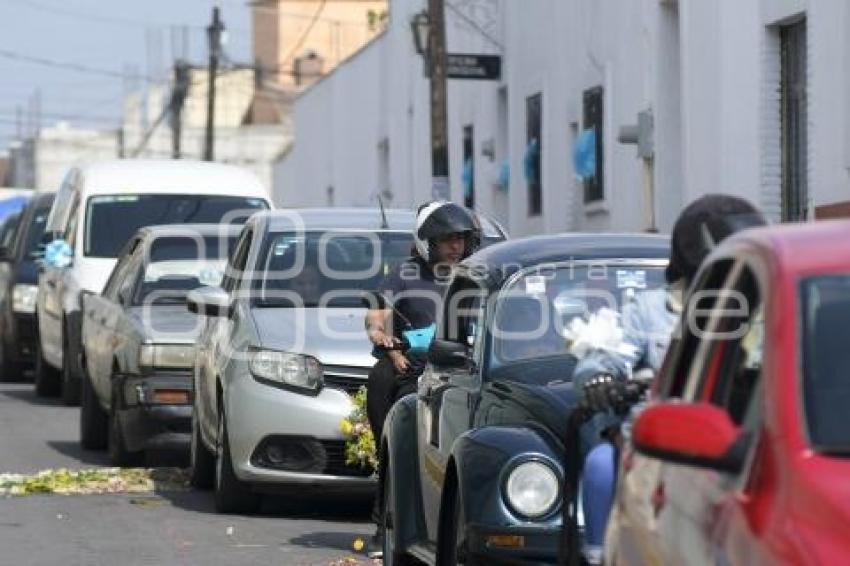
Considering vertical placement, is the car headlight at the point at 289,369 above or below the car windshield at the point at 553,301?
below

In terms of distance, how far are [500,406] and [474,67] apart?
23114 mm

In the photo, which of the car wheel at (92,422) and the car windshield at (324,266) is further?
the car wheel at (92,422)

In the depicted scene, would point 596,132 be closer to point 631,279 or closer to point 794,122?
point 794,122

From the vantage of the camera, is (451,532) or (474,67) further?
(474,67)

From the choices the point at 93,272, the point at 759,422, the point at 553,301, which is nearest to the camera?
the point at 759,422

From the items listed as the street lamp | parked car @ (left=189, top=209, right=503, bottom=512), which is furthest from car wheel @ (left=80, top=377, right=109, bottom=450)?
the street lamp

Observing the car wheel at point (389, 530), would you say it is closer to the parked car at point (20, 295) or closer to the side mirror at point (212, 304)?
the side mirror at point (212, 304)

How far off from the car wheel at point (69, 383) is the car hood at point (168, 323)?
4789 mm

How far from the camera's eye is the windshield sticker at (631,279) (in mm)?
9641

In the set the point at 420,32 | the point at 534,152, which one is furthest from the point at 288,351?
the point at 420,32

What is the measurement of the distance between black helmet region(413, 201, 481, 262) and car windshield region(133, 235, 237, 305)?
18.5ft

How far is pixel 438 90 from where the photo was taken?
3014 centimetres

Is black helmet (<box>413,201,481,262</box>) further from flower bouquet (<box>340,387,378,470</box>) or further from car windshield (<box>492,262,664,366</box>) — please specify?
car windshield (<box>492,262,664,366</box>)

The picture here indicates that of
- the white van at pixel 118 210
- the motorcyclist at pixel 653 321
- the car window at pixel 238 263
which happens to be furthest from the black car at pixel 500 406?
the white van at pixel 118 210
